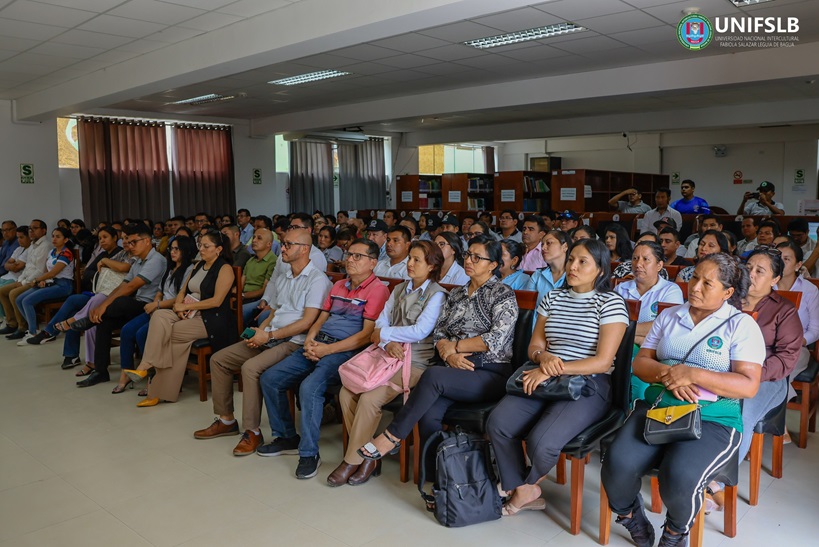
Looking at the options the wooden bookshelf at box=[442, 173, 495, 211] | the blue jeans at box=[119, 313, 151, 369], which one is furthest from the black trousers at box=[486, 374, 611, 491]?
the wooden bookshelf at box=[442, 173, 495, 211]

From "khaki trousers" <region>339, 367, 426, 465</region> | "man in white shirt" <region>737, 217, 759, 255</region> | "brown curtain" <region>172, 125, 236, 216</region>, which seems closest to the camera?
"khaki trousers" <region>339, 367, 426, 465</region>

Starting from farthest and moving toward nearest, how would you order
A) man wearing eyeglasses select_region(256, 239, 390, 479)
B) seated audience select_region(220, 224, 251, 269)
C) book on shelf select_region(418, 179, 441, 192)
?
book on shelf select_region(418, 179, 441, 192), seated audience select_region(220, 224, 251, 269), man wearing eyeglasses select_region(256, 239, 390, 479)

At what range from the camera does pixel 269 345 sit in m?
3.97

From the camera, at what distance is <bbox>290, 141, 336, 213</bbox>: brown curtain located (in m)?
13.7

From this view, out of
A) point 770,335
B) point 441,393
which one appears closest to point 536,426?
point 441,393

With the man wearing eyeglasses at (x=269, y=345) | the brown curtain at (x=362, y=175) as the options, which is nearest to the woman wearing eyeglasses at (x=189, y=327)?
the man wearing eyeglasses at (x=269, y=345)

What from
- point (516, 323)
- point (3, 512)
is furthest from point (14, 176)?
point (516, 323)

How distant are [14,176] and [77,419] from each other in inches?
267

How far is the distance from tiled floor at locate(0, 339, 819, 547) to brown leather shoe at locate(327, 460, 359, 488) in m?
0.05

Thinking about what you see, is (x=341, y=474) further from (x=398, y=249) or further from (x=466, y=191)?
(x=466, y=191)

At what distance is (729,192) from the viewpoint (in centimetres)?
1495

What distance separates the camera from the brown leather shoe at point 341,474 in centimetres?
323

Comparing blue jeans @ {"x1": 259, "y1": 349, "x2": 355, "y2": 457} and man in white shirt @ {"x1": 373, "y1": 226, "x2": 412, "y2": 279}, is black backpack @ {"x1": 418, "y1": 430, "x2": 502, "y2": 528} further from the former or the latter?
man in white shirt @ {"x1": 373, "y1": 226, "x2": 412, "y2": 279}

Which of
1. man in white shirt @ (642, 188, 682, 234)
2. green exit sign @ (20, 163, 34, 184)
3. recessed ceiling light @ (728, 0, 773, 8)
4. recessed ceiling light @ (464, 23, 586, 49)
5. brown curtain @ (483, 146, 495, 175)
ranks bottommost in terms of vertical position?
man in white shirt @ (642, 188, 682, 234)
